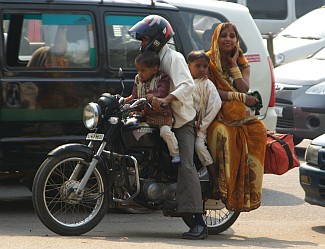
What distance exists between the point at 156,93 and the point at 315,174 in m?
1.93

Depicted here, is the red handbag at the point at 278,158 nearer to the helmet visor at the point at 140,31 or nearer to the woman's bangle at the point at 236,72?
the woman's bangle at the point at 236,72

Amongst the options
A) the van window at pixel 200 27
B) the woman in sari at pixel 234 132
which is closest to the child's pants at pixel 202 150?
the woman in sari at pixel 234 132

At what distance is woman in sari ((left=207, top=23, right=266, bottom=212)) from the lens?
9.34m

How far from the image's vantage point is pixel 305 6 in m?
23.4

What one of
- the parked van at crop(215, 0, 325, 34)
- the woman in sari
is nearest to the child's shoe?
the woman in sari

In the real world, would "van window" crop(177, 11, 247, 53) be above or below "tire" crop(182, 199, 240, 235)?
above

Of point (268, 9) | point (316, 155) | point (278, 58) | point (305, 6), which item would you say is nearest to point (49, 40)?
point (316, 155)

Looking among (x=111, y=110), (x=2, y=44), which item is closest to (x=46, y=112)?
(x=2, y=44)

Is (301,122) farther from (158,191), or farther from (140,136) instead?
(140,136)

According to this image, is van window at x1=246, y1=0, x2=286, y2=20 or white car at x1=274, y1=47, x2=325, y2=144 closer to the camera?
white car at x1=274, y1=47, x2=325, y2=144

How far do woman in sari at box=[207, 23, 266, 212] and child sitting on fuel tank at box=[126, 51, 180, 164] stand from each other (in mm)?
454

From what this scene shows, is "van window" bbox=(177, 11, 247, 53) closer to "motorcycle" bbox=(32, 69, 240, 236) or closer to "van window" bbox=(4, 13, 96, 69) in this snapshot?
"van window" bbox=(4, 13, 96, 69)

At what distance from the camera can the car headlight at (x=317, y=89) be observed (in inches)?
595

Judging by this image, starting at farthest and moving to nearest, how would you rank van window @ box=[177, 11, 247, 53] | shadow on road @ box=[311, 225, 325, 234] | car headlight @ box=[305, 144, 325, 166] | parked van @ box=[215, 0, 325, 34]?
parked van @ box=[215, 0, 325, 34] < van window @ box=[177, 11, 247, 53] < car headlight @ box=[305, 144, 325, 166] < shadow on road @ box=[311, 225, 325, 234]
